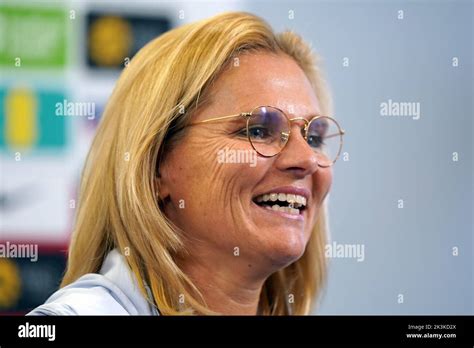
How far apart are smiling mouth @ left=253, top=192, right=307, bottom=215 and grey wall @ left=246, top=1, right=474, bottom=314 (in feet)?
0.51

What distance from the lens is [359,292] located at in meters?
1.74

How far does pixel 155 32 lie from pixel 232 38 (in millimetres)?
194

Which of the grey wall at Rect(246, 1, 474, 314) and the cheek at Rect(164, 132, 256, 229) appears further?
the grey wall at Rect(246, 1, 474, 314)

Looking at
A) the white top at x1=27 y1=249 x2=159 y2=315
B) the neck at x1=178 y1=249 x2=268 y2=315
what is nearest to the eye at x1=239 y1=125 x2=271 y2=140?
the neck at x1=178 y1=249 x2=268 y2=315

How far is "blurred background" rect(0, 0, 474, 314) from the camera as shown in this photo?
1687mm

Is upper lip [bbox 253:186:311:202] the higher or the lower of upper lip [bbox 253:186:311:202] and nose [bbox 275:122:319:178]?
the lower

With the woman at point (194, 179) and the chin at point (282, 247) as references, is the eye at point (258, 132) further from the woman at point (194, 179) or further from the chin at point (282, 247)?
the chin at point (282, 247)
